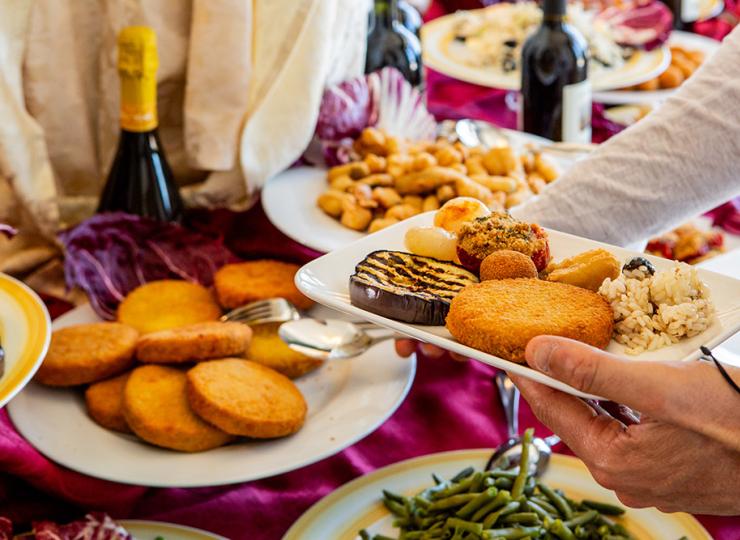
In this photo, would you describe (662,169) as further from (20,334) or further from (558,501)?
(20,334)

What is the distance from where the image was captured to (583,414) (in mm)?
810

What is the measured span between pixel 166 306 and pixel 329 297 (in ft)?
1.79

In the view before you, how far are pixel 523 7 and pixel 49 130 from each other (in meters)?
1.36

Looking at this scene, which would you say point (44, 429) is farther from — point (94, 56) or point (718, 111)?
point (718, 111)

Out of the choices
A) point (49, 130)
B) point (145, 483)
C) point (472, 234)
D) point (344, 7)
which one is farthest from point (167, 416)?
point (344, 7)

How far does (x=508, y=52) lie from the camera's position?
85.0 inches

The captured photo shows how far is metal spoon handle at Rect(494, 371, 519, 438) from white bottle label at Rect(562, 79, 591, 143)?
698 mm

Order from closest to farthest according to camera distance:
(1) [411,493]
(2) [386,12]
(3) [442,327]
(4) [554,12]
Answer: (3) [442,327] < (1) [411,493] < (4) [554,12] < (2) [386,12]

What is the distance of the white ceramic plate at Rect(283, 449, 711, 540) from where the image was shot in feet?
3.22

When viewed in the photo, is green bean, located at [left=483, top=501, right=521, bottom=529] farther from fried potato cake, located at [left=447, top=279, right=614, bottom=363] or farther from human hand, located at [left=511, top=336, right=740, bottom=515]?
fried potato cake, located at [left=447, top=279, right=614, bottom=363]

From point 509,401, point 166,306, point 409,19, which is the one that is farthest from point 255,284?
point 409,19

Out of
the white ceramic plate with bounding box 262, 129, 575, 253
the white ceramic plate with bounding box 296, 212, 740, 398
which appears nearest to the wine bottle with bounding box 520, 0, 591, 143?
the white ceramic plate with bounding box 262, 129, 575, 253

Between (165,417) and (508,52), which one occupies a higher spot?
(508,52)

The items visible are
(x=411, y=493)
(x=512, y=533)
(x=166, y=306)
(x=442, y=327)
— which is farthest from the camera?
(x=166, y=306)
